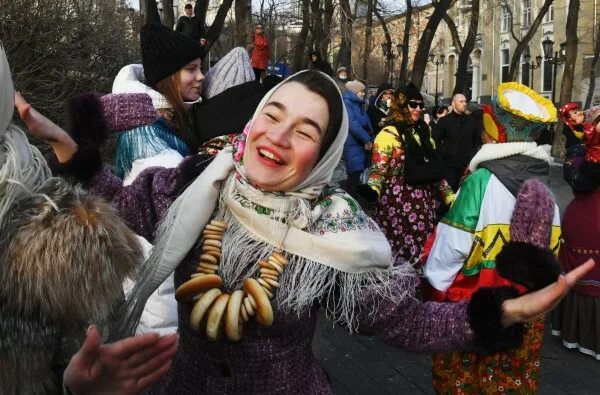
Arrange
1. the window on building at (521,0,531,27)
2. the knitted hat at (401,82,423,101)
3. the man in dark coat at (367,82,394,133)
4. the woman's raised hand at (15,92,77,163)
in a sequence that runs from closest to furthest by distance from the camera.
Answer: the woman's raised hand at (15,92,77,163), the knitted hat at (401,82,423,101), the man in dark coat at (367,82,394,133), the window on building at (521,0,531,27)

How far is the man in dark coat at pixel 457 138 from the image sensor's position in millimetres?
8703

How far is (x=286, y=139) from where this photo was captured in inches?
73.0

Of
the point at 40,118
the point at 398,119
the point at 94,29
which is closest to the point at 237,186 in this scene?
the point at 40,118

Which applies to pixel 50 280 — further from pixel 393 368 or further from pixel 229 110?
pixel 393 368

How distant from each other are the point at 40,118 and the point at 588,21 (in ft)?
132

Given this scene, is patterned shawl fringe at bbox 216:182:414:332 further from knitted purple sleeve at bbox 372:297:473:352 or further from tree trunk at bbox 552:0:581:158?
tree trunk at bbox 552:0:581:158

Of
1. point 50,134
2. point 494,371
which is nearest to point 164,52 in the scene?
point 50,134

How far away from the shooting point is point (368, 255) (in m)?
1.87

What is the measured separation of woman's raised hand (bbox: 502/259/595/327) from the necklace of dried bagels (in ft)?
2.09

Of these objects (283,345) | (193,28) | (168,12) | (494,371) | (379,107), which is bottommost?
(494,371)

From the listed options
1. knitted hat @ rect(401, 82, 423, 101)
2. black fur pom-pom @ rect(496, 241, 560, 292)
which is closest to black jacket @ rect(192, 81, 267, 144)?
black fur pom-pom @ rect(496, 241, 560, 292)

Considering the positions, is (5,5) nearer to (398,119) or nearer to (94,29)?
(94,29)

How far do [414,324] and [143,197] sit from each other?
940 mm

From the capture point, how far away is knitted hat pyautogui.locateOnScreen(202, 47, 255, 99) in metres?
3.09
